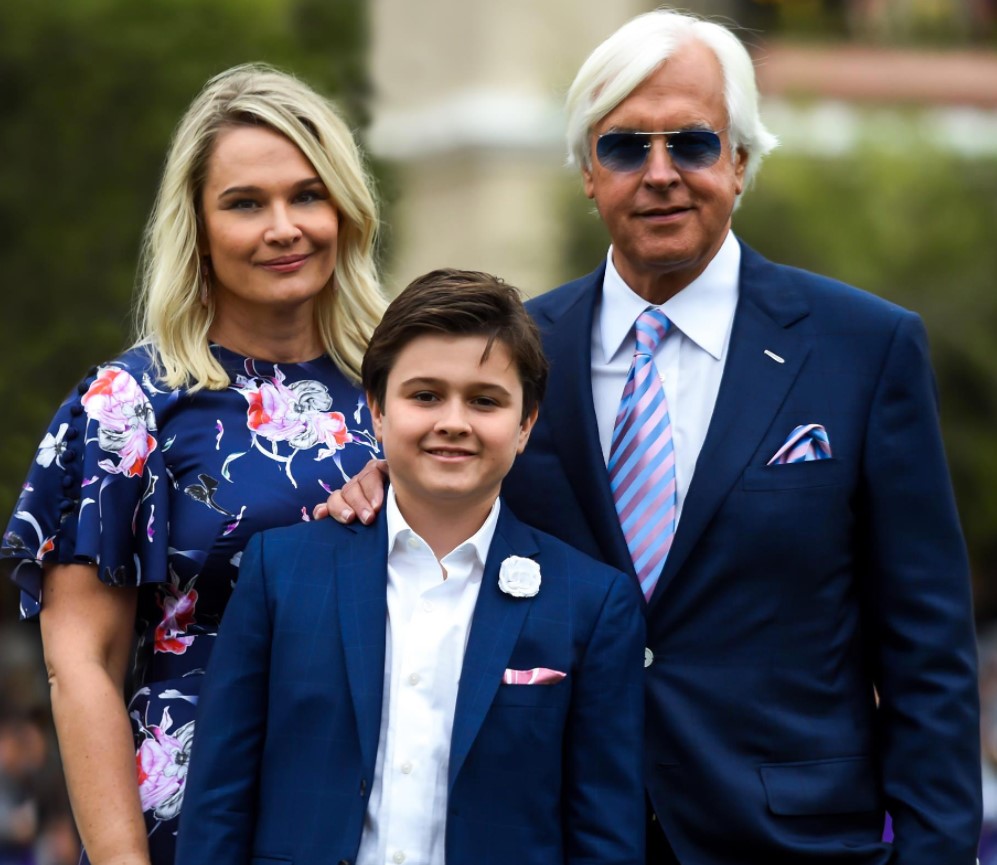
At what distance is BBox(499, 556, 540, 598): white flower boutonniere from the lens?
357 centimetres

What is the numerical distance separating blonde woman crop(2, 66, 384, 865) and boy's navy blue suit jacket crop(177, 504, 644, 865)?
1.05ft

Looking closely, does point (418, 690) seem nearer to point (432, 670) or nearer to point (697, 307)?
point (432, 670)

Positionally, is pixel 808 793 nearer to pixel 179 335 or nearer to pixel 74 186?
pixel 179 335

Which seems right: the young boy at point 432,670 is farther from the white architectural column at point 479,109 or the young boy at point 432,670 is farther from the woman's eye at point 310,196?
the white architectural column at point 479,109

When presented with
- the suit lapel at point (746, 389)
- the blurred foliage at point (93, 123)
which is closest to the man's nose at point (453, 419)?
the suit lapel at point (746, 389)

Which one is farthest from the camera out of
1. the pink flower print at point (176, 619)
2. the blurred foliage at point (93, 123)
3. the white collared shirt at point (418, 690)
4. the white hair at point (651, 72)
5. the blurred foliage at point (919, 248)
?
the blurred foliage at point (919, 248)

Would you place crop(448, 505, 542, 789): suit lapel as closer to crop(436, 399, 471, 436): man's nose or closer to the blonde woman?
crop(436, 399, 471, 436): man's nose

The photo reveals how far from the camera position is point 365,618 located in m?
3.51

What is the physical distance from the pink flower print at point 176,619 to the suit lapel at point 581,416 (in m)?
0.83

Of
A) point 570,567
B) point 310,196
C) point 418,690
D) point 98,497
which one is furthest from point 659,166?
point 98,497

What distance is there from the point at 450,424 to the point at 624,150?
0.83 meters

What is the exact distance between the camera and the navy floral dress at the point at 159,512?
3.79 m

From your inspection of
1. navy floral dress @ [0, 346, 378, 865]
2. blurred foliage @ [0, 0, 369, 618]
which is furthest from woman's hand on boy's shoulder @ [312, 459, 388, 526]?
blurred foliage @ [0, 0, 369, 618]

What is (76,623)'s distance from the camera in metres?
3.80
